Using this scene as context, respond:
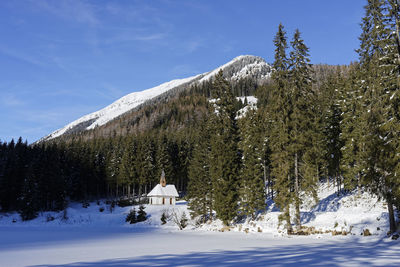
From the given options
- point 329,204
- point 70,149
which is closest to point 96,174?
point 70,149

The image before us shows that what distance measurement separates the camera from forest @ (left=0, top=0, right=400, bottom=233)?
17.7 meters

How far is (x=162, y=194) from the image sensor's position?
62469 millimetres

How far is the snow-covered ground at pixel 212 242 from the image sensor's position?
10250mm

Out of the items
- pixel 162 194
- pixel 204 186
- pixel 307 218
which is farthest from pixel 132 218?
pixel 307 218

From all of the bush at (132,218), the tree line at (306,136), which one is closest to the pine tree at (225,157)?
the tree line at (306,136)

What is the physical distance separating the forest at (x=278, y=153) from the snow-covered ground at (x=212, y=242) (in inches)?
82.4

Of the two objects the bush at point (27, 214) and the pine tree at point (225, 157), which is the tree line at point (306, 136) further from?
the bush at point (27, 214)

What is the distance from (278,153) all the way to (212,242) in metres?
12.0

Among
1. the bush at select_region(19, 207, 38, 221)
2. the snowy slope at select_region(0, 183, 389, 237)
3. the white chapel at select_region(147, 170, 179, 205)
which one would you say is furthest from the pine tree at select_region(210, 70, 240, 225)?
the bush at select_region(19, 207, 38, 221)

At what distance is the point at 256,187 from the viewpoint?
113 feet

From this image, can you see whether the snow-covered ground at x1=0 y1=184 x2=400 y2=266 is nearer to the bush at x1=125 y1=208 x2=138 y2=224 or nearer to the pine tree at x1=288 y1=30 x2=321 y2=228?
the bush at x1=125 y1=208 x2=138 y2=224

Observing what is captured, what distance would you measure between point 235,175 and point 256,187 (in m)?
2.81

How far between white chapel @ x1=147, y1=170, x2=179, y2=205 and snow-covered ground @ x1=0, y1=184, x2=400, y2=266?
5.67 metres

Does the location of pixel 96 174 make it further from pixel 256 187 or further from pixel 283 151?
pixel 283 151
